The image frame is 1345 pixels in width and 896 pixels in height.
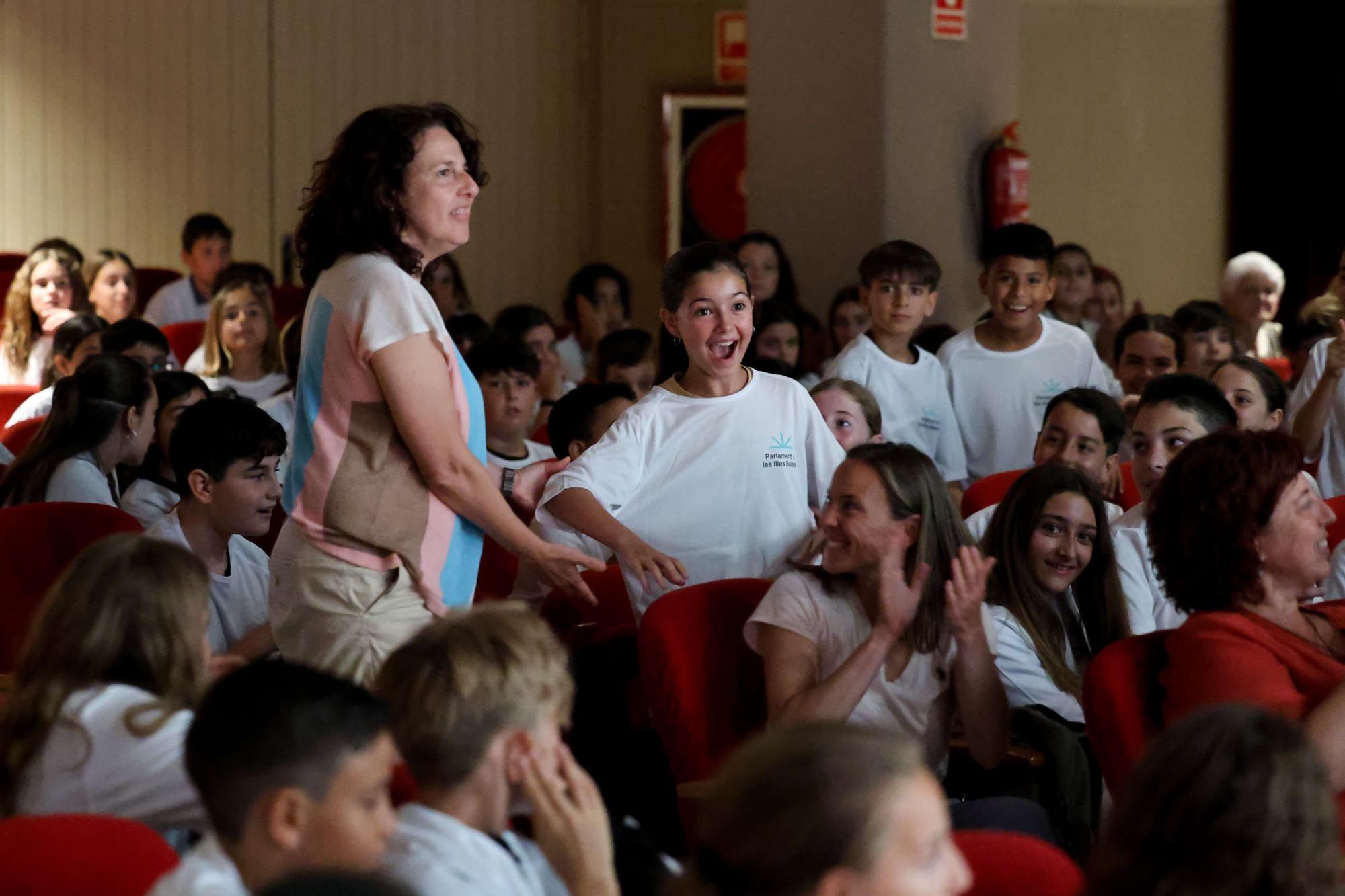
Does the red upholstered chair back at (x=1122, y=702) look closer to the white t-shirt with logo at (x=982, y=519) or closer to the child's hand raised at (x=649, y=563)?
the child's hand raised at (x=649, y=563)

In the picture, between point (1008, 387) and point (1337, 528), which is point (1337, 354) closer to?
point (1337, 528)

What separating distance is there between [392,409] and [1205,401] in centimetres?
218

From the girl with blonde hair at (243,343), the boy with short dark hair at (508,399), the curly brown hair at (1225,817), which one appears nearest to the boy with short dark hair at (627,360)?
the boy with short dark hair at (508,399)

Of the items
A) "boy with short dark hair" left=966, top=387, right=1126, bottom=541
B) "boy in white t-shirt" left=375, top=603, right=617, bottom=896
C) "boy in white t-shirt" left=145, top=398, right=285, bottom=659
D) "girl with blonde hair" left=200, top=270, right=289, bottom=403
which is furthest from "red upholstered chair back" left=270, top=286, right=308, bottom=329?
"boy in white t-shirt" left=375, top=603, right=617, bottom=896

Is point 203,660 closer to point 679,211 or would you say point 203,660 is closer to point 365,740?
point 365,740

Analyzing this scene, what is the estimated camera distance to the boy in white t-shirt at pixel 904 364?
15.7 feet

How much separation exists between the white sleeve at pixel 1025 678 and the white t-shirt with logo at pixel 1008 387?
1.87 meters

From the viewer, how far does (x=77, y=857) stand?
1742mm

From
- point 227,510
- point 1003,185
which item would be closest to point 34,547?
point 227,510

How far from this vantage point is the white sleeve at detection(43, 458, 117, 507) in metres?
4.07

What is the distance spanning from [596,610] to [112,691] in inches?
63.6

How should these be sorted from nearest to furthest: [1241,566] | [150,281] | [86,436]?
1. [1241,566]
2. [86,436]
3. [150,281]

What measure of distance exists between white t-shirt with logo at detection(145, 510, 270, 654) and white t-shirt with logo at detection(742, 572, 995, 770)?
4.18ft

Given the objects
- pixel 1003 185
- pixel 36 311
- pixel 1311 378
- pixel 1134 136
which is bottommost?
pixel 1311 378
